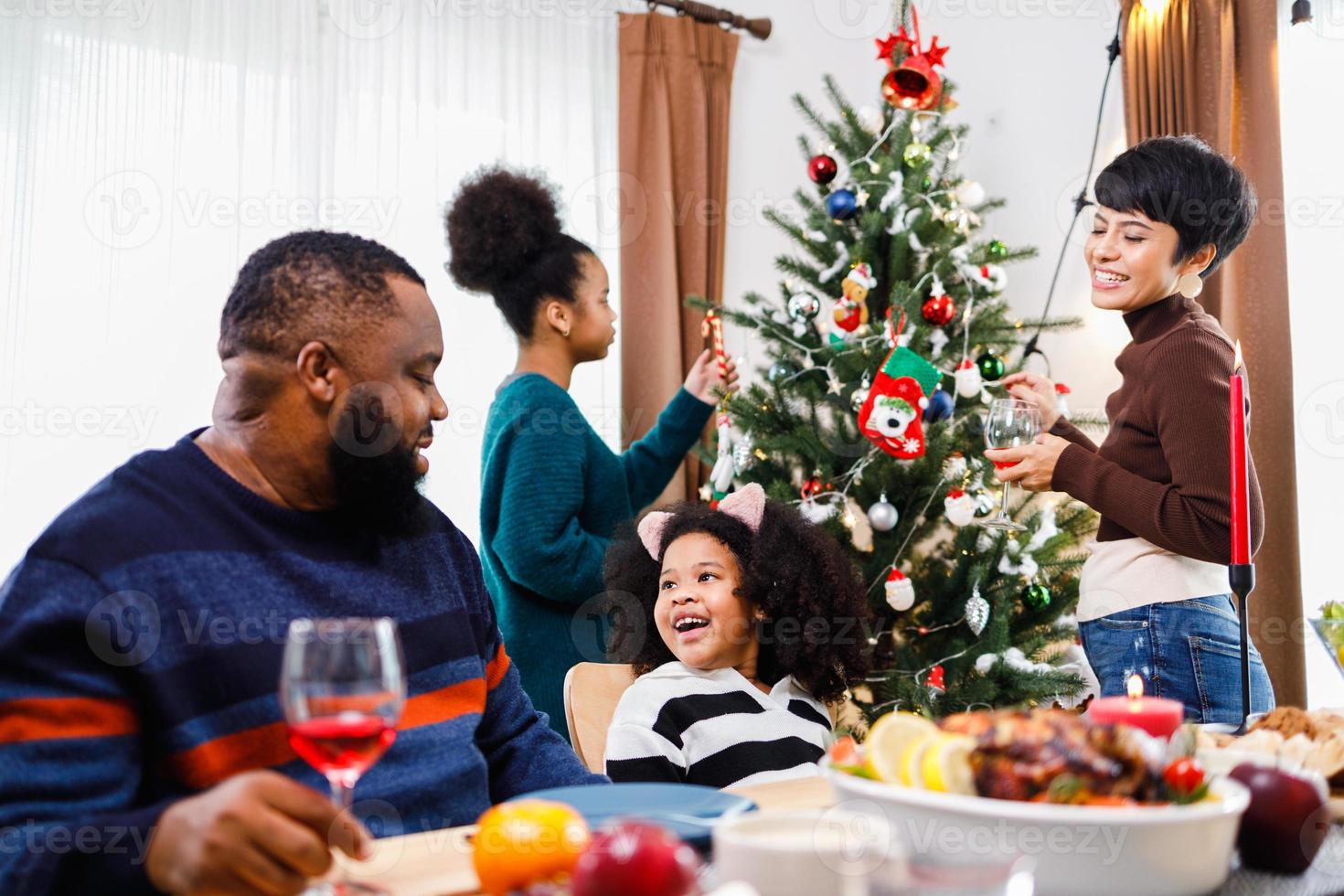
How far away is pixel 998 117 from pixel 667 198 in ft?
4.25

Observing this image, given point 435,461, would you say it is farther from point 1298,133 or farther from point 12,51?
point 1298,133

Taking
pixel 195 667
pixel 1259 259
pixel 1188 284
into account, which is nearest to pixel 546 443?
pixel 1188 284

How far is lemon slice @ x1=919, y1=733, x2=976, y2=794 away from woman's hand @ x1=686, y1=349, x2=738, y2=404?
2144 millimetres

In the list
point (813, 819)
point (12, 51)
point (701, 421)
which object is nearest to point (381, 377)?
point (813, 819)

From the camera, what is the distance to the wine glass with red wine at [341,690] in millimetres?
750

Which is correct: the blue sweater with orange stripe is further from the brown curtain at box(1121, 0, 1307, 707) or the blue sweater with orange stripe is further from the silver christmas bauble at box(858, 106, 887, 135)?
the brown curtain at box(1121, 0, 1307, 707)

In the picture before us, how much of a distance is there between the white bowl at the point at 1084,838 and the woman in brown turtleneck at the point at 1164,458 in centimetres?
107

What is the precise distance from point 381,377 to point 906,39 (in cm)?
203

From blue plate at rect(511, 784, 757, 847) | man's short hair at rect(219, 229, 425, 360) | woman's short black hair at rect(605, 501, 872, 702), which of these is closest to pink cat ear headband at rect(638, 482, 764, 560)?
woman's short black hair at rect(605, 501, 872, 702)

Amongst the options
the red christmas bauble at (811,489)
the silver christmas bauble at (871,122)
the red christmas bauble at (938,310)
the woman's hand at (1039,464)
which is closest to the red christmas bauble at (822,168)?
the silver christmas bauble at (871,122)

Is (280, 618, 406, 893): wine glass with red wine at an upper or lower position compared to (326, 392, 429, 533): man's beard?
lower

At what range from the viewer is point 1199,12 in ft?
11.0

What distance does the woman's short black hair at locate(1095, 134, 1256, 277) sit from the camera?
1890mm

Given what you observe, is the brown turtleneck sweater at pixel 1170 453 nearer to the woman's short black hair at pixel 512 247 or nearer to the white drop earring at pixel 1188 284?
the white drop earring at pixel 1188 284
